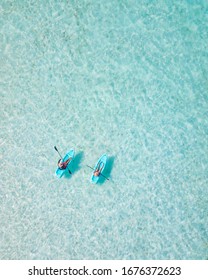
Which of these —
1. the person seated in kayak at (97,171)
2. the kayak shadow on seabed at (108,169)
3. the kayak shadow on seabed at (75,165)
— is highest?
the kayak shadow on seabed at (75,165)

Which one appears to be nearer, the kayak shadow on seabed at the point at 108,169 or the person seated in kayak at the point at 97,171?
the person seated in kayak at the point at 97,171

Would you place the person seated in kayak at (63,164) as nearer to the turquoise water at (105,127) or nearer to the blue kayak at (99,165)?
the turquoise water at (105,127)

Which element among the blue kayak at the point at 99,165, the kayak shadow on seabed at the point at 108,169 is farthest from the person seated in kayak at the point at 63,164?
the kayak shadow on seabed at the point at 108,169

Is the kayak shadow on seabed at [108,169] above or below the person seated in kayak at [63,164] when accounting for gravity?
below

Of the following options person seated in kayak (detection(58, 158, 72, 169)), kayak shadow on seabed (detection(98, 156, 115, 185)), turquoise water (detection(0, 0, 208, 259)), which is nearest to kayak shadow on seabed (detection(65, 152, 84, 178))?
turquoise water (detection(0, 0, 208, 259))

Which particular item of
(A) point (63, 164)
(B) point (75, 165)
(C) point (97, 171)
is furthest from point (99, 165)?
(A) point (63, 164)

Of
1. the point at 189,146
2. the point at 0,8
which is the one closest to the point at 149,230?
the point at 189,146

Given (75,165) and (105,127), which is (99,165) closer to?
(75,165)

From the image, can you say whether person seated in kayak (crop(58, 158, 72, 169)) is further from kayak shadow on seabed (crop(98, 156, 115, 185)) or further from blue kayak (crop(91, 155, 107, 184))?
kayak shadow on seabed (crop(98, 156, 115, 185))

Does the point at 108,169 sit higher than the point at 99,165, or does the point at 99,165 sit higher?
the point at 99,165
